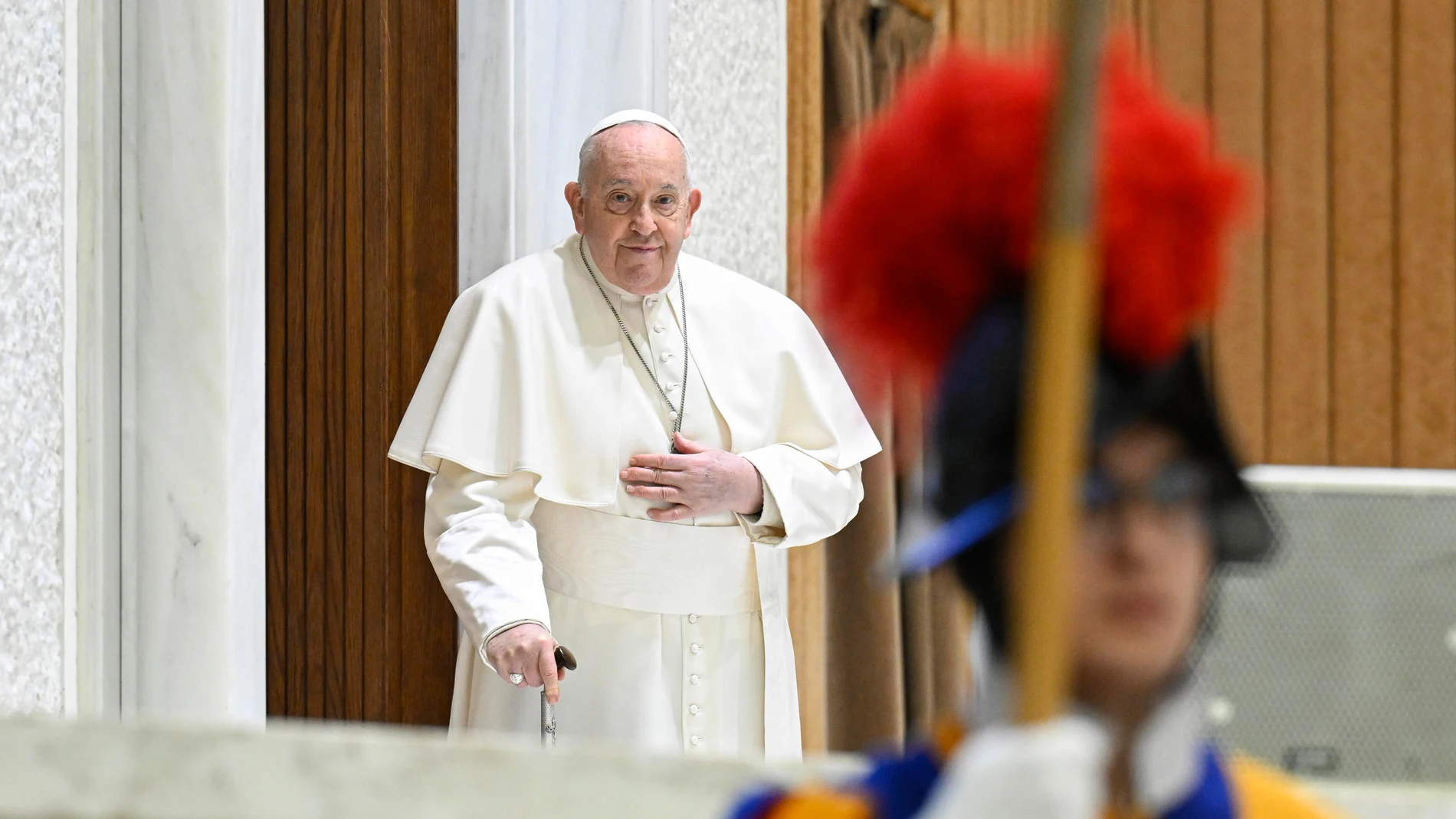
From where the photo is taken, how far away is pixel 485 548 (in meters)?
2.78

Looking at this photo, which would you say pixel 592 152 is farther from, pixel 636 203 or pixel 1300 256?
pixel 1300 256

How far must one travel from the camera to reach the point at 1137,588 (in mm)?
591

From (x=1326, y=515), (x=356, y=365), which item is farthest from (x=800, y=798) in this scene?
(x=356, y=365)

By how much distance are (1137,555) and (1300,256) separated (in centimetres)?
539

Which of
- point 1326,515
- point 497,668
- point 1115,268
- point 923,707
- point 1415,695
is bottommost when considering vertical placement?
point 923,707

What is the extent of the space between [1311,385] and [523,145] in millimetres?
3304

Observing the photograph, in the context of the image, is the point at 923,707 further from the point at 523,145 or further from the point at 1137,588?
the point at 1137,588

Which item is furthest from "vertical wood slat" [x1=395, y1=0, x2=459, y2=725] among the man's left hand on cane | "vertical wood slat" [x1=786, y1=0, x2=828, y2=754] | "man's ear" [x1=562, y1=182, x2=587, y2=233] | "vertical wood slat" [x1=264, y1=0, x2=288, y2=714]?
"vertical wood slat" [x1=786, y1=0, x2=828, y2=754]

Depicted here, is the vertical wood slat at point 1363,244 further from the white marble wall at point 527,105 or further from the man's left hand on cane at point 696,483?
the man's left hand on cane at point 696,483

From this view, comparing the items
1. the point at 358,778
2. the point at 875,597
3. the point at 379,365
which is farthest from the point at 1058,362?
the point at 875,597

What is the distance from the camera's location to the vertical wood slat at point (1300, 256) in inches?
221

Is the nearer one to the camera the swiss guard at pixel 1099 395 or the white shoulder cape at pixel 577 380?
the swiss guard at pixel 1099 395

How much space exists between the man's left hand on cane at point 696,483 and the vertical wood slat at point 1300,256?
325 centimetres

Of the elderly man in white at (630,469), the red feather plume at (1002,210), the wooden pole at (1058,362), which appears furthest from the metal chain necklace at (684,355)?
the wooden pole at (1058,362)
